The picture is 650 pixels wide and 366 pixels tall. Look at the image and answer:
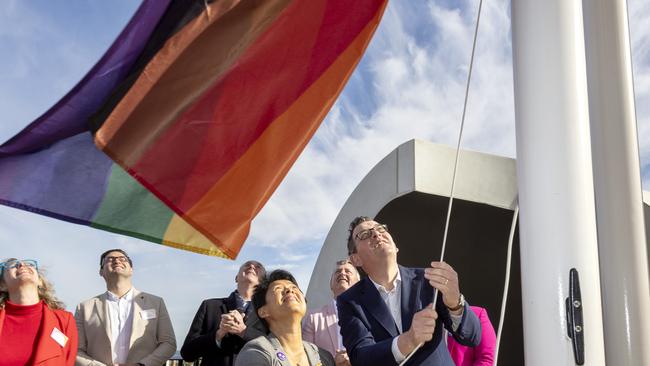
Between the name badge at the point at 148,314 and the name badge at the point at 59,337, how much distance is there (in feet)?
2.01

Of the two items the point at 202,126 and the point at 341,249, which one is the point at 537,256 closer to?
the point at 202,126

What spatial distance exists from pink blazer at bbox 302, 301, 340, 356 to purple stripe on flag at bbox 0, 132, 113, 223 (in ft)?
8.74

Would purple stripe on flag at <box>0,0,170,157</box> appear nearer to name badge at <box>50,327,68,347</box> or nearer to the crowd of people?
the crowd of people

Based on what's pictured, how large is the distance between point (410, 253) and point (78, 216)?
298 inches

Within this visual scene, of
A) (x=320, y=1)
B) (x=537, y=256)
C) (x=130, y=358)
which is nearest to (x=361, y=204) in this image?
(x=130, y=358)

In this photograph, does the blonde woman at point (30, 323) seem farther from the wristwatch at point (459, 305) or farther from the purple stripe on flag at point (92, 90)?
the wristwatch at point (459, 305)

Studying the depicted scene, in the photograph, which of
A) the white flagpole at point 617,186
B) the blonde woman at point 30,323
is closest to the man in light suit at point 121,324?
the blonde woman at point 30,323

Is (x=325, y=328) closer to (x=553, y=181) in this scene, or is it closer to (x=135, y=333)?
(x=135, y=333)

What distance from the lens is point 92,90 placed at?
2760 millimetres

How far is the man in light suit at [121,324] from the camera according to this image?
209 inches

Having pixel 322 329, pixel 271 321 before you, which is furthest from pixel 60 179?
pixel 322 329

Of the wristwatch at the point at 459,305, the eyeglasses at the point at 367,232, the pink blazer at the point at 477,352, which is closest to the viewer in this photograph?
the wristwatch at the point at 459,305

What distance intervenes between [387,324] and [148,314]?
104 inches

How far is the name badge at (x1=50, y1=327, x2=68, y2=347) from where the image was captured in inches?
195
